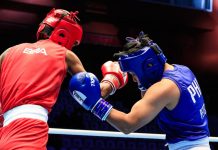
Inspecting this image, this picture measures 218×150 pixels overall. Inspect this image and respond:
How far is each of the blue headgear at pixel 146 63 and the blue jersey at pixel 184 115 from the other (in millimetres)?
48

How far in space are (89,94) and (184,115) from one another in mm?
414

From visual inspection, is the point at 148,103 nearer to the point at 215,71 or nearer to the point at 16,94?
the point at 16,94

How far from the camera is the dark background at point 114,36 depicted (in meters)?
5.74

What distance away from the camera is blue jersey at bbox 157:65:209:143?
1.81m

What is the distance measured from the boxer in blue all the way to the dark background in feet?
12.9

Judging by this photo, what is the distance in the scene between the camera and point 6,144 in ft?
5.15

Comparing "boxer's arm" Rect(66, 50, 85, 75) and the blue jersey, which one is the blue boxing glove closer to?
"boxer's arm" Rect(66, 50, 85, 75)

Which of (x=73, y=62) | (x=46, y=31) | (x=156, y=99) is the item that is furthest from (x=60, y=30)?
(x=156, y=99)

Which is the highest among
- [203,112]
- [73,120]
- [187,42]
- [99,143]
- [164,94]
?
[164,94]

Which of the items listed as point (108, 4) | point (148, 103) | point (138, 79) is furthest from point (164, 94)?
point (108, 4)

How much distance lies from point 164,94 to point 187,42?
18.3ft

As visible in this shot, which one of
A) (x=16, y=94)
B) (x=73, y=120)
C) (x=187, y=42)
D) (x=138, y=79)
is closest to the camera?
(x=16, y=94)

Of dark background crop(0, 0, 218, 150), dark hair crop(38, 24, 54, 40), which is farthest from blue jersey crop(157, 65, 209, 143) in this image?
dark background crop(0, 0, 218, 150)

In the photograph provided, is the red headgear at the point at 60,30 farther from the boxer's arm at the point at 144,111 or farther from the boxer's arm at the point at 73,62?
the boxer's arm at the point at 144,111
